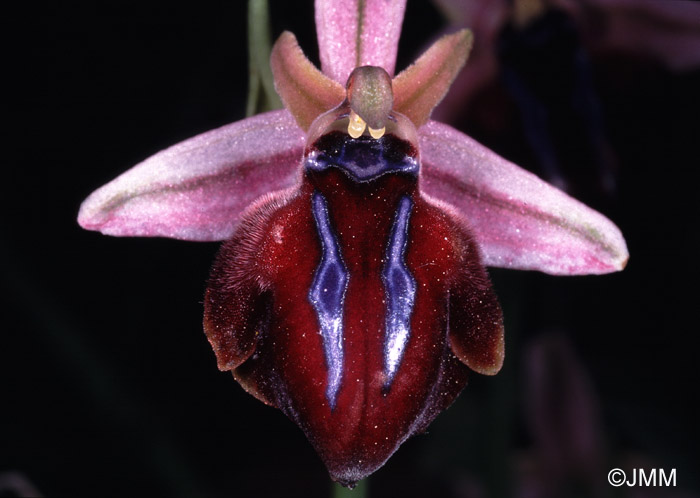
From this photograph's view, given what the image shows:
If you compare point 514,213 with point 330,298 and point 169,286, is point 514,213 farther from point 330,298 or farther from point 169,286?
point 169,286

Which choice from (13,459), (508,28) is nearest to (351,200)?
(508,28)

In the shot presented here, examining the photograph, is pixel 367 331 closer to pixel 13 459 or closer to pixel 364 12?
pixel 364 12

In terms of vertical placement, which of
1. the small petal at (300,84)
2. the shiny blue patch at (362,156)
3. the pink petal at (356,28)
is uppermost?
the pink petal at (356,28)

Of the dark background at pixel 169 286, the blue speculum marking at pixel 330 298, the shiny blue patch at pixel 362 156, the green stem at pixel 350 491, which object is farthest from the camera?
the dark background at pixel 169 286

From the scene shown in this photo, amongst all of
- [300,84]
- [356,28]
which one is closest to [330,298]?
[300,84]

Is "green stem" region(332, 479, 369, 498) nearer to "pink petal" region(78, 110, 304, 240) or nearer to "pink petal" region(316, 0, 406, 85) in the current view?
"pink petal" region(78, 110, 304, 240)

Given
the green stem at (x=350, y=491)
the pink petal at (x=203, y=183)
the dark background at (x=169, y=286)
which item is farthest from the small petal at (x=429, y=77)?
the dark background at (x=169, y=286)

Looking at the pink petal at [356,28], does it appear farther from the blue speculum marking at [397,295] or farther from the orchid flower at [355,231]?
the blue speculum marking at [397,295]
